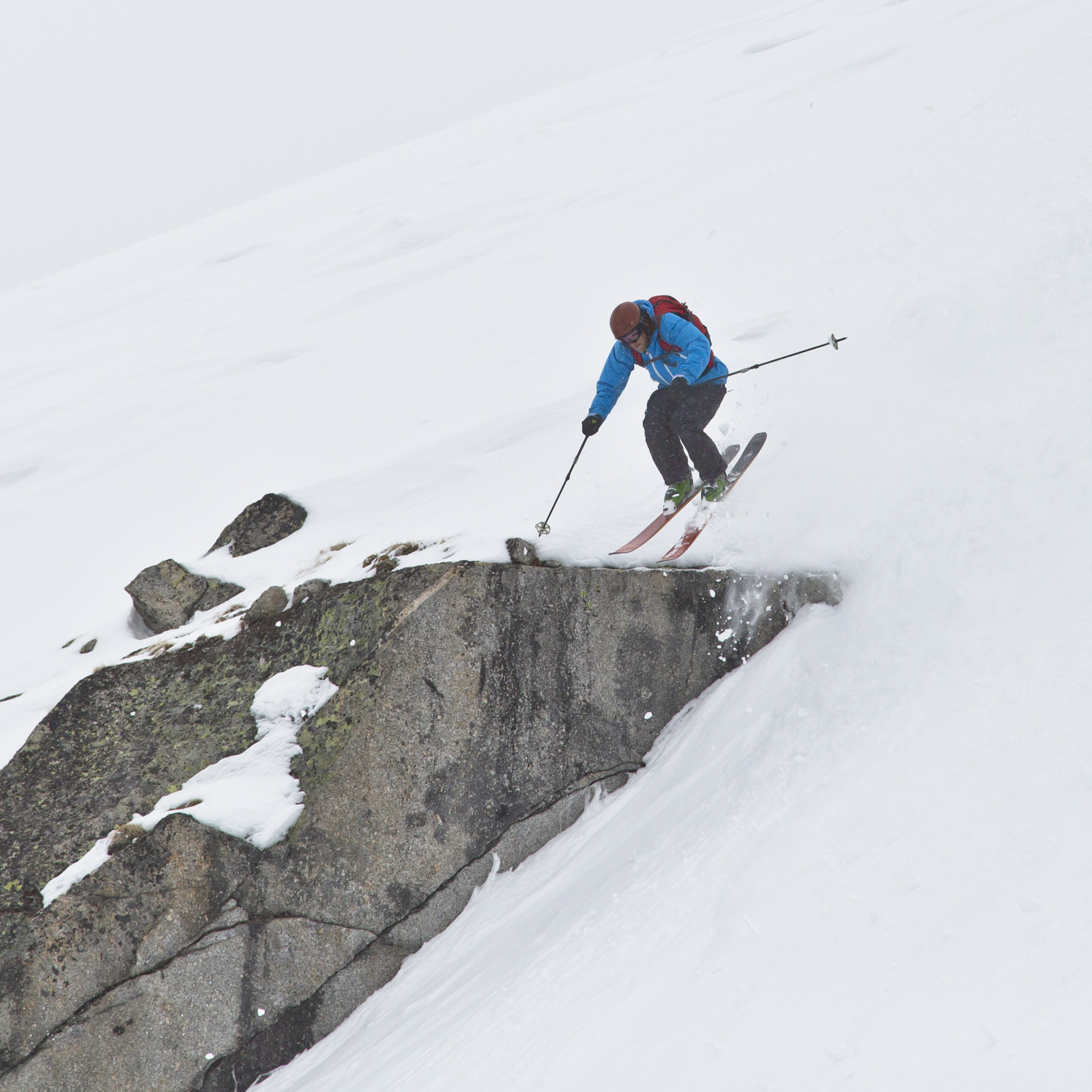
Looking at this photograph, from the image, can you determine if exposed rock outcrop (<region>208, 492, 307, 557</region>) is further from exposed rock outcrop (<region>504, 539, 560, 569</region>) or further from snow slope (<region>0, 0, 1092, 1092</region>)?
exposed rock outcrop (<region>504, 539, 560, 569</region>)

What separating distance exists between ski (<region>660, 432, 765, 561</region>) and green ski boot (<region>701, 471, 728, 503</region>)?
3 centimetres

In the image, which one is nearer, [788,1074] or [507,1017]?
[788,1074]

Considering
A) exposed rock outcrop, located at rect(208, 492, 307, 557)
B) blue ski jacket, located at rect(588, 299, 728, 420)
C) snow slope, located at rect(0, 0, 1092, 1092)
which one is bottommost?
snow slope, located at rect(0, 0, 1092, 1092)

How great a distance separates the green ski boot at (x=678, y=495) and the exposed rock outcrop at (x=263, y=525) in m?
3.44

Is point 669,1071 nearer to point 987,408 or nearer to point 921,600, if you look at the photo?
point 921,600

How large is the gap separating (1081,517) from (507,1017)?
4580 millimetres

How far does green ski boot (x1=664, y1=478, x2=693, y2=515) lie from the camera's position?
6.41 m

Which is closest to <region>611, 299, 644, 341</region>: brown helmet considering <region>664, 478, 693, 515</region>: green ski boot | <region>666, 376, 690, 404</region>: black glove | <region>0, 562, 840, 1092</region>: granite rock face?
<region>666, 376, 690, 404</region>: black glove

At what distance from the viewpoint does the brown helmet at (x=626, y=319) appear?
5805 mm

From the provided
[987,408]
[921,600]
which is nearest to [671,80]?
[987,408]

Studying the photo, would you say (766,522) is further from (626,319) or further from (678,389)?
(626,319)

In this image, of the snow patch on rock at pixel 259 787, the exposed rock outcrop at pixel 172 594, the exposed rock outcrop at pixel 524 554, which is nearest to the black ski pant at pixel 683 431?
the exposed rock outcrop at pixel 524 554

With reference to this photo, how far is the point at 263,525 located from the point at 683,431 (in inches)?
154

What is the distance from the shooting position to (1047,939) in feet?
10.6
